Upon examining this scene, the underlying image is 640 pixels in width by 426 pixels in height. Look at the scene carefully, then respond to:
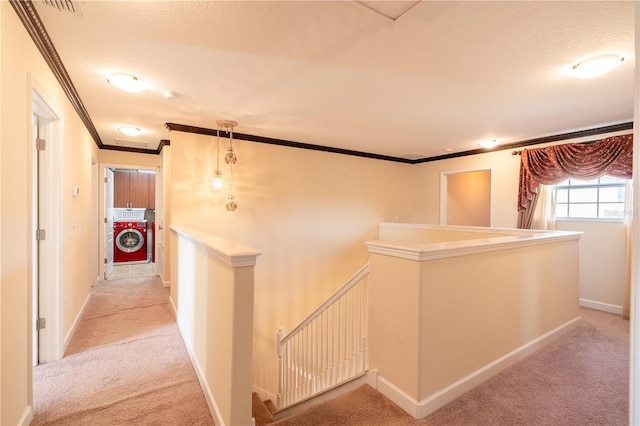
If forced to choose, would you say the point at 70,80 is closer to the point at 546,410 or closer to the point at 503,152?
the point at 546,410

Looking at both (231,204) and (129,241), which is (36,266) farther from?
(129,241)

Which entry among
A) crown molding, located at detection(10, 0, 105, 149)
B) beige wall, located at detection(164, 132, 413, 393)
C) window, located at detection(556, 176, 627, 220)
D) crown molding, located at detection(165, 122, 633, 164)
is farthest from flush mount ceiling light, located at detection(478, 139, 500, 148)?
crown molding, located at detection(10, 0, 105, 149)

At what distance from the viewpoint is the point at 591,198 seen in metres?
4.14

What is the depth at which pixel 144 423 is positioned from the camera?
1812 millimetres

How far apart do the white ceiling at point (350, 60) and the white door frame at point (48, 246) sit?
0.55m

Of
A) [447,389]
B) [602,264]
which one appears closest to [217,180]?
[447,389]

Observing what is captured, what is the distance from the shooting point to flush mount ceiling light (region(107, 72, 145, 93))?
93.8 inches

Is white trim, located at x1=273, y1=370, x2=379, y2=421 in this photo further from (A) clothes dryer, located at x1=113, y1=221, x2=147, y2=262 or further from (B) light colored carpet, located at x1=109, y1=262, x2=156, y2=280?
(A) clothes dryer, located at x1=113, y1=221, x2=147, y2=262

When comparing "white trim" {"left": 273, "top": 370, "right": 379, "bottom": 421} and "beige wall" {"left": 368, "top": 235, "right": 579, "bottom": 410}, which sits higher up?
"beige wall" {"left": 368, "top": 235, "right": 579, "bottom": 410}

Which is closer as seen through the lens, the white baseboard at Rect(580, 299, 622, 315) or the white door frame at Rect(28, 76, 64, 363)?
the white door frame at Rect(28, 76, 64, 363)

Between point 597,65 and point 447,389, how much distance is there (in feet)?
8.49

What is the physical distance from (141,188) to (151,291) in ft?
12.6

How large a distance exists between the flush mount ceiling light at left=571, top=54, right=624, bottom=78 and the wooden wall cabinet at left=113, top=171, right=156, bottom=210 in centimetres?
816

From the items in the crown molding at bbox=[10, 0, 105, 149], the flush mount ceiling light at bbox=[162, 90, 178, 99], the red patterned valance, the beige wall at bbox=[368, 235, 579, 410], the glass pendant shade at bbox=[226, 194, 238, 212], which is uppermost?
the flush mount ceiling light at bbox=[162, 90, 178, 99]
